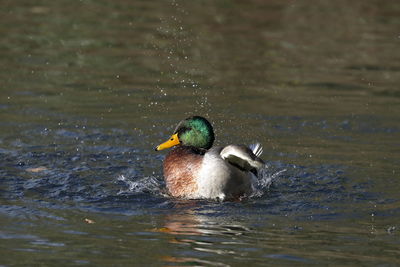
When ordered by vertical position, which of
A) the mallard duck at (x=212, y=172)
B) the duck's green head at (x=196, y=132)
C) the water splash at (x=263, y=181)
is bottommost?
the water splash at (x=263, y=181)

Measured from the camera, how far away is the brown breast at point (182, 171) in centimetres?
768

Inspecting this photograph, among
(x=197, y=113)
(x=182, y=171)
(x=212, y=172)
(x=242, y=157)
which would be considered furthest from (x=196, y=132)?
(x=197, y=113)

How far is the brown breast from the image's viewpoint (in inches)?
302

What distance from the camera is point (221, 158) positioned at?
763cm

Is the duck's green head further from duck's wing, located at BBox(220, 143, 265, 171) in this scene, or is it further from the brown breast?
duck's wing, located at BBox(220, 143, 265, 171)

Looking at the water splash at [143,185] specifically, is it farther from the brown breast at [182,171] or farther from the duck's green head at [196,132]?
the duck's green head at [196,132]

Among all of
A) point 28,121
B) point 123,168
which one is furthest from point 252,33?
point 123,168

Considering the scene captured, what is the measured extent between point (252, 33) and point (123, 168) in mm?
6583

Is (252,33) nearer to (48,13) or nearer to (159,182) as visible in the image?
(48,13)

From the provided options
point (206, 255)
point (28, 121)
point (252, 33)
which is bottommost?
point (206, 255)

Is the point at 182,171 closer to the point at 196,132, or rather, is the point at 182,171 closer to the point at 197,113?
the point at 196,132

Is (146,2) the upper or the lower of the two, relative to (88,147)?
upper

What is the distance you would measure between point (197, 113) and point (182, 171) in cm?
286

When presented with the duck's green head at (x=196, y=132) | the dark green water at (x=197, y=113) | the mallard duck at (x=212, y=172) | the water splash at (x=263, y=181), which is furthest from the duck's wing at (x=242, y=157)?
the duck's green head at (x=196, y=132)
